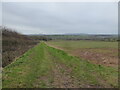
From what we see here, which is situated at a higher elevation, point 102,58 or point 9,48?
point 9,48

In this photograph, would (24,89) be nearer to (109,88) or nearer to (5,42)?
(109,88)

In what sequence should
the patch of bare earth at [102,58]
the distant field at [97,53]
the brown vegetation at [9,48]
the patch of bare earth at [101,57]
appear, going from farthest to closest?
the distant field at [97,53]
the patch of bare earth at [101,57]
the patch of bare earth at [102,58]
the brown vegetation at [9,48]

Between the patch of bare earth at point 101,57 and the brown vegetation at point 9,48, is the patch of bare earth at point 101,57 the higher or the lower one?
the lower one

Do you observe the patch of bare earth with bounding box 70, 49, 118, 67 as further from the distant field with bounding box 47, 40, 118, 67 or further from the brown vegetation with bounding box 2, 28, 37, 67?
the brown vegetation with bounding box 2, 28, 37, 67

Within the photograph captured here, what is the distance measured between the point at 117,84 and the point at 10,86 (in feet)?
12.5

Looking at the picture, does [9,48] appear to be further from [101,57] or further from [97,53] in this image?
[97,53]

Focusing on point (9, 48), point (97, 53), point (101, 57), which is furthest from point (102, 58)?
point (9, 48)

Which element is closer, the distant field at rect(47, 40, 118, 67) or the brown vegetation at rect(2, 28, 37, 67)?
the brown vegetation at rect(2, 28, 37, 67)

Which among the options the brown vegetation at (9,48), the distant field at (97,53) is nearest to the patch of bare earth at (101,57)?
the distant field at (97,53)

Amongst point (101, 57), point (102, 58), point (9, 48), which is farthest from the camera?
point (101, 57)

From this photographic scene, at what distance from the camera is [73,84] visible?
19.3ft

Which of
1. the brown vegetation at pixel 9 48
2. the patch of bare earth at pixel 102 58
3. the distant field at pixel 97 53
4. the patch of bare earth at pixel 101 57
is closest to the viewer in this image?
the brown vegetation at pixel 9 48

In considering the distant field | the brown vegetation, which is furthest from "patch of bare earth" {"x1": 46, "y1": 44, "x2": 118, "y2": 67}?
the brown vegetation

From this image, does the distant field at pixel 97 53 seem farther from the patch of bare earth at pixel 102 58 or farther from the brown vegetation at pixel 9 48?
the brown vegetation at pixel 9 48
